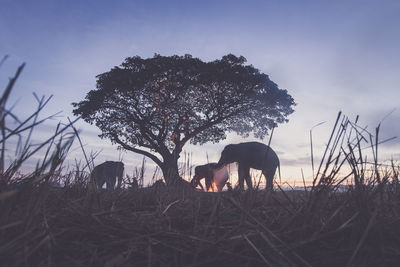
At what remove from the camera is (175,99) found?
2047 centimetres

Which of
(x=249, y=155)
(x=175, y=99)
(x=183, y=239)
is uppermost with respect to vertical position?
(x=175, y=99)

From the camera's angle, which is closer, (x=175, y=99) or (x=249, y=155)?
(x=249, y=155)

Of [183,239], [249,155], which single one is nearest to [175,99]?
[249,155]

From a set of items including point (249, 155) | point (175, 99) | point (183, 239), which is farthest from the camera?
point (175, 99)

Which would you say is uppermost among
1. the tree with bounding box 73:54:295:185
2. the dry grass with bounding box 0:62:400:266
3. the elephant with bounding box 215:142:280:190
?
the tree with bounding box 73:54:295:185

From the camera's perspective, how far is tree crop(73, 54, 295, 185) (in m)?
20.0

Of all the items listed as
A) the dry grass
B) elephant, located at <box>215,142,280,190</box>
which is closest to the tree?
elephant, located at <box>215,142,280,190</box>

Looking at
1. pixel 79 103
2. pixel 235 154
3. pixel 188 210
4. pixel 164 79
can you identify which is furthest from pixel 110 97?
pixel 188 210

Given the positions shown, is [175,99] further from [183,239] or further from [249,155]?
[183,239]

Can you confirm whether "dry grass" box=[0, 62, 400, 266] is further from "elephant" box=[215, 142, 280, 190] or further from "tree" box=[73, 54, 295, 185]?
"tree" box=[73, 54, 295, 185]

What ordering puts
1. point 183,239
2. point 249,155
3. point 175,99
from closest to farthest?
point 183,239, point 249,155, point 175,99

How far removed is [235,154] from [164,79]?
10.9 metres

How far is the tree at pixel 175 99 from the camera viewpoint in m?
20.0

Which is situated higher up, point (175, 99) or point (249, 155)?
point (175, 99)
